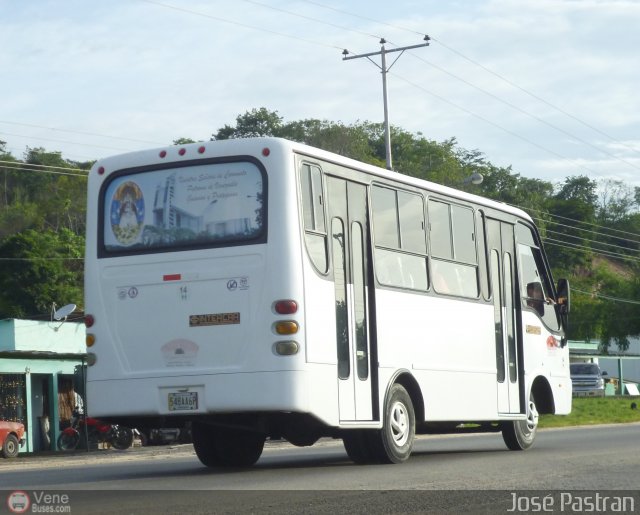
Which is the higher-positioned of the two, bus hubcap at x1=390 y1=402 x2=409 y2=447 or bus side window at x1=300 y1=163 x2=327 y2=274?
bus side window at x1=300 y1=163 x2=327 y2=274

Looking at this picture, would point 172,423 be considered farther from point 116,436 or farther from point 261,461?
point 116,436

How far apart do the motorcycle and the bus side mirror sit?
53.7 feet

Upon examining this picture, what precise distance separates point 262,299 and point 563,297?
24.6 feet

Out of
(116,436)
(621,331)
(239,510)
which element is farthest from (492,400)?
(621,331)

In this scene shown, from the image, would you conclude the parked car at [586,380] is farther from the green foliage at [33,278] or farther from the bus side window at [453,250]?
the bus side window at [453,250]

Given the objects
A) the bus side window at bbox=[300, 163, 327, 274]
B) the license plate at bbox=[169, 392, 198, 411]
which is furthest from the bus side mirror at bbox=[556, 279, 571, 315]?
the license plate at bbox=[169, 392, 198, 411]

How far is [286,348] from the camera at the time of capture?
1245 centimetres

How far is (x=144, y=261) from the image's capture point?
1323 cm

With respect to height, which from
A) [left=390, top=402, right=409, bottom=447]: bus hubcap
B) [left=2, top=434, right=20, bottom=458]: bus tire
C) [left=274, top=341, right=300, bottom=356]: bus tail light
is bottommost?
[left=2, top=434, right=20, bottom=458]: bus tire

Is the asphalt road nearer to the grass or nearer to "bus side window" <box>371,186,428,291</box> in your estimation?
"bus side window" <box>371,186,428,291</box>

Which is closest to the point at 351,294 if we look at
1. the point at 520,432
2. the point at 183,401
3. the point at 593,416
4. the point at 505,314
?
the point at 183,401

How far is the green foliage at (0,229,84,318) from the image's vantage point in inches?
2694

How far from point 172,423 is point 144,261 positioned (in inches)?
68.8

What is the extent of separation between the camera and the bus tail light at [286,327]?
12477mm
